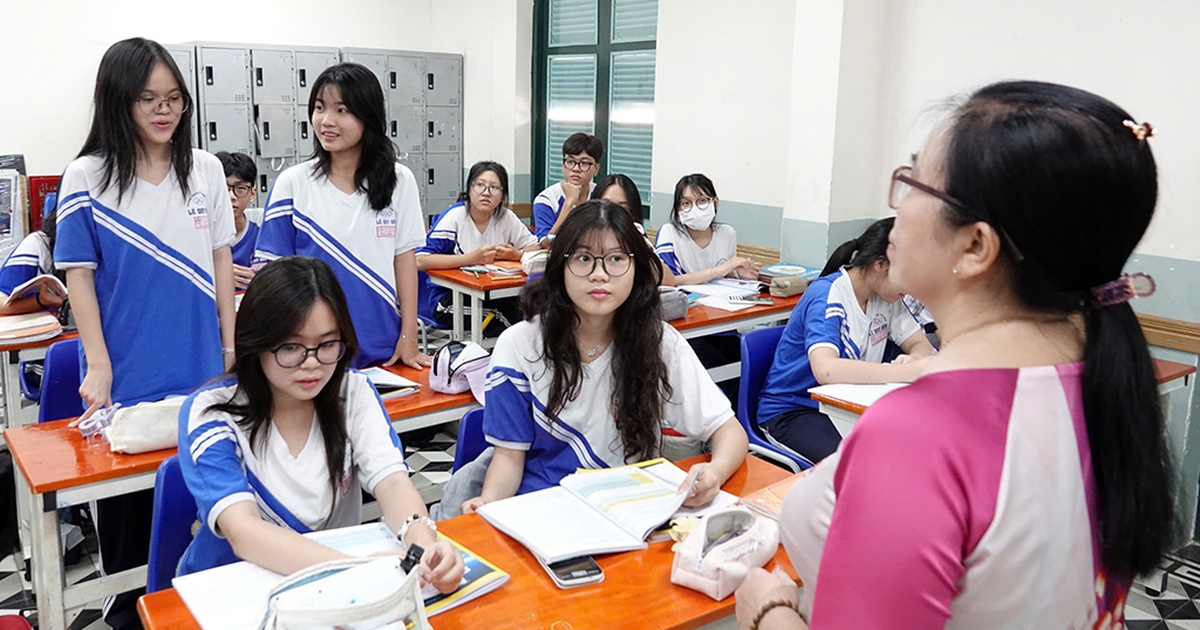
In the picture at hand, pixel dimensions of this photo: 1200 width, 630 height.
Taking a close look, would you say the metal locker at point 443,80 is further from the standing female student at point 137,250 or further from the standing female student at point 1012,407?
the standing female student at point 1012,407

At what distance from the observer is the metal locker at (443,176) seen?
7.31 meters

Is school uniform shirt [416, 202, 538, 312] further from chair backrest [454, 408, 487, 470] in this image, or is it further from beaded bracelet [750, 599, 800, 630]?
beaded bracelet [750, 599, 800, 630]

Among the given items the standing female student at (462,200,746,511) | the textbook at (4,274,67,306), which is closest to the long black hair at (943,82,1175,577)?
the standing female student at (462,200,746,511)

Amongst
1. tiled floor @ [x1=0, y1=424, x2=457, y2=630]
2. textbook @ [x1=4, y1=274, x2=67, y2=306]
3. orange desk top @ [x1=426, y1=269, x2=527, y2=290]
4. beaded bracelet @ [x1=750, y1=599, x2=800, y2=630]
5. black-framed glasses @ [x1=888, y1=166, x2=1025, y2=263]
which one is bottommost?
tiled floor @ [x1=0, y1=424, x2=457, y2=630]

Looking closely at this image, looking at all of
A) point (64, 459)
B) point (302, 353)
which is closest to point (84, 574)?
point (64, 459)

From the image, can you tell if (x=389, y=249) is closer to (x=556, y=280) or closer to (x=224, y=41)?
(x=556, y=280)

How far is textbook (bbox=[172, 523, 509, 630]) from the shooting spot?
1291 millimetres

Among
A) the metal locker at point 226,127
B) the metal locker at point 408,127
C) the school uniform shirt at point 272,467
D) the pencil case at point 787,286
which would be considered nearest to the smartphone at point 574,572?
the school uniform shirt at point 272,467

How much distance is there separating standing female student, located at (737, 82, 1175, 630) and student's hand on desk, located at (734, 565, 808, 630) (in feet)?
0.51

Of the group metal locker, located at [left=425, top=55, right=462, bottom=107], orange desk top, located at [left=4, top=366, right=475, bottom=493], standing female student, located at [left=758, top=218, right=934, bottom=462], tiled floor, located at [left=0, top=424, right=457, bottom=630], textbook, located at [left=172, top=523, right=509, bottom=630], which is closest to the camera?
textbook, located at [left=172, top=523, right=509, bottom=630]

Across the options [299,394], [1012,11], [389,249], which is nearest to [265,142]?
[389,249]

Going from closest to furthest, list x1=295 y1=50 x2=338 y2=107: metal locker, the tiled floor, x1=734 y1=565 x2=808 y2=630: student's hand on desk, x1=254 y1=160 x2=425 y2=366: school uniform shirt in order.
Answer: x1=734 y1=565 x2=808 y2=630: student's hand on desk < the tiled floor < x1=254 y1=160 x2=425 y2=366: school uniform shirt < x1=295 y1=50 x2=338 y2=107: metal locker

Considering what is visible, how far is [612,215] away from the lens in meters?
2.05

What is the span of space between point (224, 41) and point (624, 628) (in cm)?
637
